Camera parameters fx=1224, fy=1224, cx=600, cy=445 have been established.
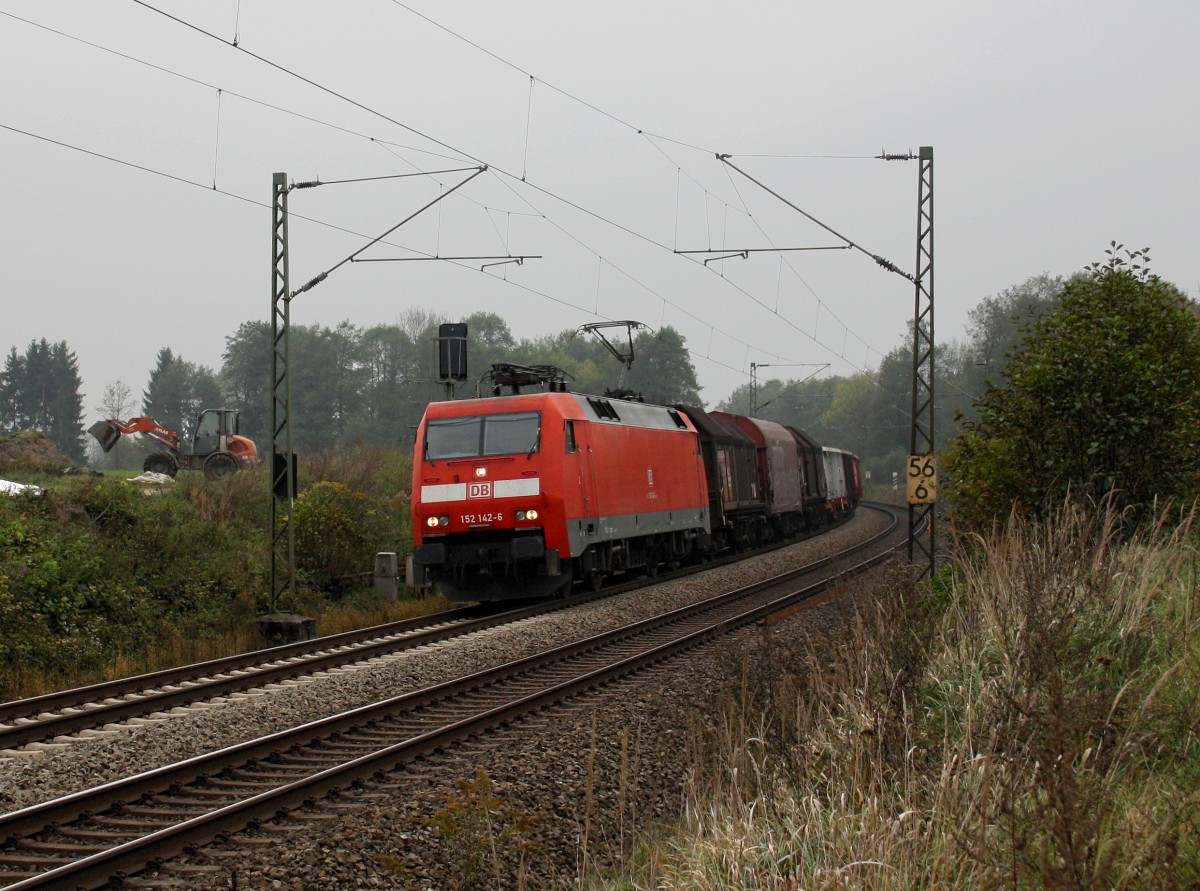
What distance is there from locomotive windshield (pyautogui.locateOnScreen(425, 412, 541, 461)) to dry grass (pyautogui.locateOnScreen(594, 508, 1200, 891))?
8.99 meters

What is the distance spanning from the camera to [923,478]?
17562mm

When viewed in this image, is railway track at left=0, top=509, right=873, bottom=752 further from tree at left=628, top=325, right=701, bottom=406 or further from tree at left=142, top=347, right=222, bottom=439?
tree at left=142, top=347, right=222, bottom=439

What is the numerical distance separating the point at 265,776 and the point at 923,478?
11.7 meters

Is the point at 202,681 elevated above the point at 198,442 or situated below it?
below

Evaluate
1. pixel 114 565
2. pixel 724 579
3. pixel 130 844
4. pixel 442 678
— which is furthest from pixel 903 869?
pixel 724 579

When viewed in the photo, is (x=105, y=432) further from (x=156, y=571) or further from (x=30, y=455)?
(x=156, y=571)

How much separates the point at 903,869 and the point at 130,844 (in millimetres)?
4143

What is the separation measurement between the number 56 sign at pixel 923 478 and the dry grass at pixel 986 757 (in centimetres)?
767

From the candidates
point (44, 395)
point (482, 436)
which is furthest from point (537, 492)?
point (44, 395)

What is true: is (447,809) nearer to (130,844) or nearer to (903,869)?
(130,844)

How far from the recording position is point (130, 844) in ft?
20.9

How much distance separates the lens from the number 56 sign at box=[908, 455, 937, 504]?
17516 millimetres

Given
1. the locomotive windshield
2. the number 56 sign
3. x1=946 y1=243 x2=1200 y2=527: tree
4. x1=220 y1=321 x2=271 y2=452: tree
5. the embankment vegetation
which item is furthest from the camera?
x1=220 y1=321 x2=271 y2=452: tree

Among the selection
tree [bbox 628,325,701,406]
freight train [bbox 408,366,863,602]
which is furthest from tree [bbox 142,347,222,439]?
Result: freight train [bbox 408,366,863,602]
